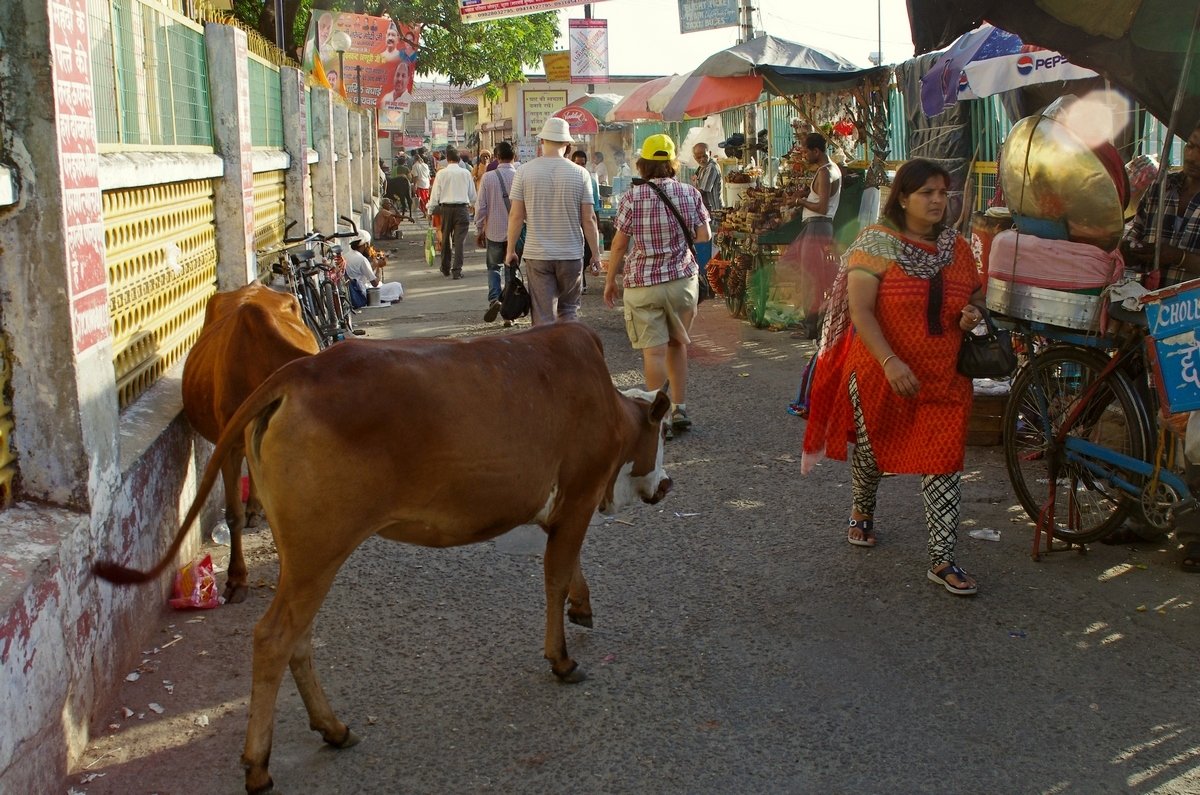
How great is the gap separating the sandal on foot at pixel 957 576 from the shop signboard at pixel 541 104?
29.3 meters

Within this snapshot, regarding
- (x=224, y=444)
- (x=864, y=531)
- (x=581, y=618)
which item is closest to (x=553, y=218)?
(x=864, y=531)

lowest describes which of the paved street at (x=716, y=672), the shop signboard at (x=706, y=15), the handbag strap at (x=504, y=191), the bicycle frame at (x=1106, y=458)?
the paved street at (x=716, y=672)

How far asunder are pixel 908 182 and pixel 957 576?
175 centimetres

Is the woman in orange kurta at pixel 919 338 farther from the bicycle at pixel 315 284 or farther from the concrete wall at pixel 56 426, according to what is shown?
the bicycle at pixel 315 284

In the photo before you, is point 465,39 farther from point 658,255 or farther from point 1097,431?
point 1097,431

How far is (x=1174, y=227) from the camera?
5.77 metres

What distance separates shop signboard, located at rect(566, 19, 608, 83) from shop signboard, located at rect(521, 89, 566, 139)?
5.29 meters

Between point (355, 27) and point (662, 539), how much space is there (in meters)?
19.5

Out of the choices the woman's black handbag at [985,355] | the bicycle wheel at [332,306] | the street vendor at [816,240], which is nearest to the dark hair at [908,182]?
the woman's black handbag at [985,355]

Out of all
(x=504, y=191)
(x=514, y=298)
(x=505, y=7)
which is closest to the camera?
(x=514, y=298)

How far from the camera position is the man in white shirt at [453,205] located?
1714 centimetres

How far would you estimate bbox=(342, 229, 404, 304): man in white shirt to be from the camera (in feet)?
45.1

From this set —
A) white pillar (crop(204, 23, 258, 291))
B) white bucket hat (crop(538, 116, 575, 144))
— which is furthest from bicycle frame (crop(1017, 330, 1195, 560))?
white pillar (crop(204, 23, 258, 291))

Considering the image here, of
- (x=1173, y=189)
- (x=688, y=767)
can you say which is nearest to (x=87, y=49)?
(x=688, y=767)
